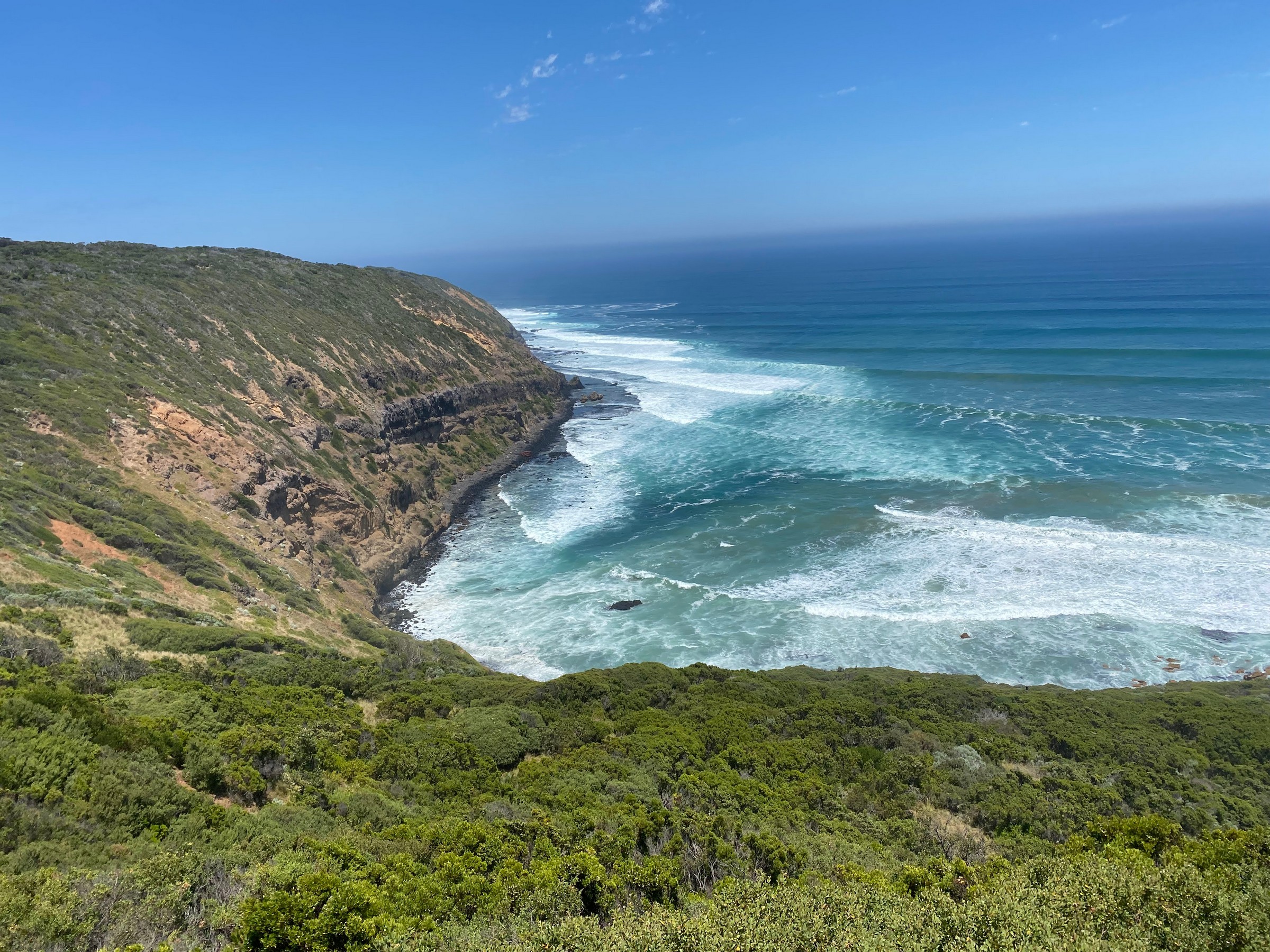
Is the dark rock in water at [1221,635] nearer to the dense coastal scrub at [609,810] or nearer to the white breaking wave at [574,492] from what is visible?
the dense coastal scrub at [609,810]

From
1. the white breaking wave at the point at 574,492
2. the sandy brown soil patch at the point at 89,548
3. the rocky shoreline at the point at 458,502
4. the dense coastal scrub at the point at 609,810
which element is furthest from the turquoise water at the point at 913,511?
the sandy brown soil patch at the point at 89,548

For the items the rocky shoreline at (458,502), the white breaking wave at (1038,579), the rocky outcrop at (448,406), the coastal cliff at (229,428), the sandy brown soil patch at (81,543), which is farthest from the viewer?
the rocky outcrop at (448,406)

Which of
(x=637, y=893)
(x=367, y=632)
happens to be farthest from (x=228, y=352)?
(x=637, y=893)

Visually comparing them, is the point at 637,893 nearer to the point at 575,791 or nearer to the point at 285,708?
the point at 575,791

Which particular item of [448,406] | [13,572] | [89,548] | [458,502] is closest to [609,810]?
[13,572]

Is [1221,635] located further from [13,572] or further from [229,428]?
[229,428]
